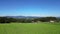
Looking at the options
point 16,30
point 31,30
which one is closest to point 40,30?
point 31,30

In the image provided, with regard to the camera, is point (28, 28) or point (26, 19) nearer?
point (28, 28)

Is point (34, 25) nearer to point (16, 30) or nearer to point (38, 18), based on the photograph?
point (38, 18)

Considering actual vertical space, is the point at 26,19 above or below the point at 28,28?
above

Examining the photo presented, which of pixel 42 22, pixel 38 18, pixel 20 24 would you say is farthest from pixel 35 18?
pixel 20 24

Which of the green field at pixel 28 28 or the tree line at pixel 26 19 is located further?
the tree line at pixel 26 19

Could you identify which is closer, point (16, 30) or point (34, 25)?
point (16, 30)

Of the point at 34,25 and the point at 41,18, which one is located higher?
the point at 41,18

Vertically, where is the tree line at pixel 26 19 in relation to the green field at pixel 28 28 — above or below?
above
